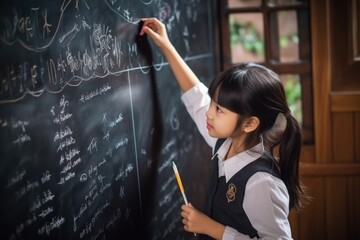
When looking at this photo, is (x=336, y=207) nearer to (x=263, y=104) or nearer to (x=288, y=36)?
(x=263, y=104)

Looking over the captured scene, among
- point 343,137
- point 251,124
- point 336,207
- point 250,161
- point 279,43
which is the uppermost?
point 279,43

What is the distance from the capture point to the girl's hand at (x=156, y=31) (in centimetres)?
192

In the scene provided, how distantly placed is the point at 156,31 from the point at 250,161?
680mm

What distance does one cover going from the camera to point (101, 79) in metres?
1.57

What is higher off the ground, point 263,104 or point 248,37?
point 248,37

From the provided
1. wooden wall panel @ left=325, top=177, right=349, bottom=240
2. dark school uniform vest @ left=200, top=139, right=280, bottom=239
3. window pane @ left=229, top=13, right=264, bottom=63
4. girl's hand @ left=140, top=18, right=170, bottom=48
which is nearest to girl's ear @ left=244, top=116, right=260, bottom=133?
dark school uniform vest @ left=200, top=139, right=280, bottom=239

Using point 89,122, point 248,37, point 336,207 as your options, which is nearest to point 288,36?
point 248,37

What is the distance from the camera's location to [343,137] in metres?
2.88

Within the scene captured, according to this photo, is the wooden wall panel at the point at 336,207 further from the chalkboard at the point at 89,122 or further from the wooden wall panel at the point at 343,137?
the chalkboard at the point at 89,122

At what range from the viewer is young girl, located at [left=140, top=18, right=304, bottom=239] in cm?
163

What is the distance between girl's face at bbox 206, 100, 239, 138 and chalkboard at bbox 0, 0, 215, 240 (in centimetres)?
32

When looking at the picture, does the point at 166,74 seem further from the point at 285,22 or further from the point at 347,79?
the point at 285,22

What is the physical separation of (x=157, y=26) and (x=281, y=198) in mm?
854

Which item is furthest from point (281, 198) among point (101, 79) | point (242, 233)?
point (101, 79)
